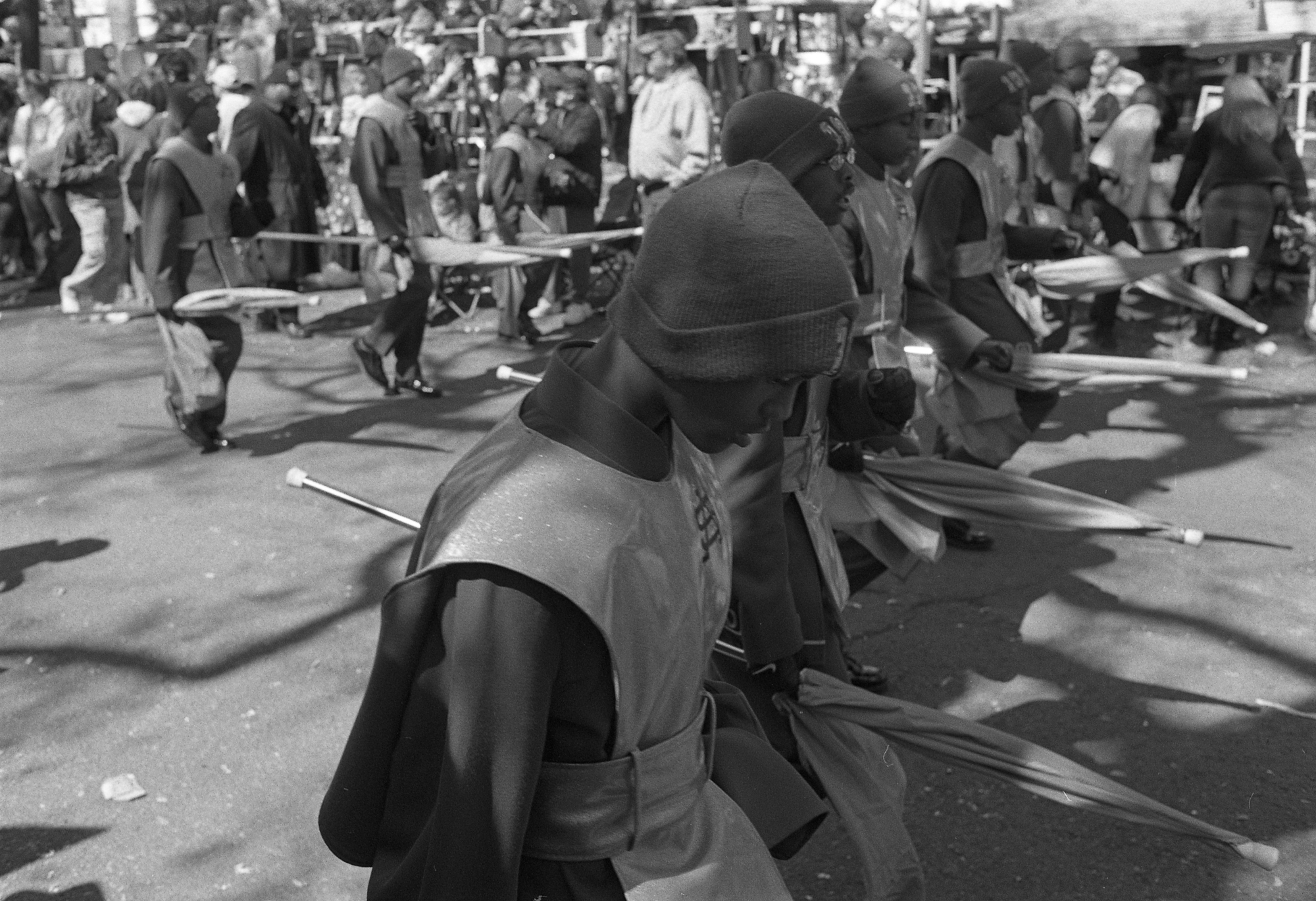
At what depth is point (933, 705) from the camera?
191 inches

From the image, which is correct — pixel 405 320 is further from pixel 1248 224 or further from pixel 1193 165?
pixel 1248 224

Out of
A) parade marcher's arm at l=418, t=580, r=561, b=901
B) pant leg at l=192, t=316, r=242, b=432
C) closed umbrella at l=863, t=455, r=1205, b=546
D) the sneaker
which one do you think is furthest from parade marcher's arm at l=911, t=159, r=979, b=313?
the sneaker

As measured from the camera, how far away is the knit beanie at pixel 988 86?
5.93 metres

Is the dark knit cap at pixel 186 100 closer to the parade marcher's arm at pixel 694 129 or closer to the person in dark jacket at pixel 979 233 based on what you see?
the parade marcher's arm at pixel 694 129

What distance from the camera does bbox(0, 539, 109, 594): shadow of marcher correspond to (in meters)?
6.28

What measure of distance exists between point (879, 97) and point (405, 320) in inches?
193

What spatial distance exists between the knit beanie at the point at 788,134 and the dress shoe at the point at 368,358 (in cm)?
575

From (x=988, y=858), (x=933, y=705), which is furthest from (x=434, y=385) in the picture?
(x=988, y=858)

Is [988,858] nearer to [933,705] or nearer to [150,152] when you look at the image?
[933,705]

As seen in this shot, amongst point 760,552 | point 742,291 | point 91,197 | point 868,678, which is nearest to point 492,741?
point 742,291

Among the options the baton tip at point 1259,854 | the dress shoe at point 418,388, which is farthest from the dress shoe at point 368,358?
the baton tip at point 1259,854

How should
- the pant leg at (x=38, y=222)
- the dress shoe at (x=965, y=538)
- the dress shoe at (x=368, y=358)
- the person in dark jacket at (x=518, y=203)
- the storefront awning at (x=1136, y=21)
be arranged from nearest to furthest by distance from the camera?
the dress shoe at (x=965, y=538) → the dress shoe at (x=368, y=358) → the storefront awning at (x=1136, y=21) → the person in dark jacket at (x=518, y=203) → the pant leg at (x=38, y=222)

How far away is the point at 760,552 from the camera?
3.11 metres

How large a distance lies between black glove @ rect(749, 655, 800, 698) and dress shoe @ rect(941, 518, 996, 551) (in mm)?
3343
